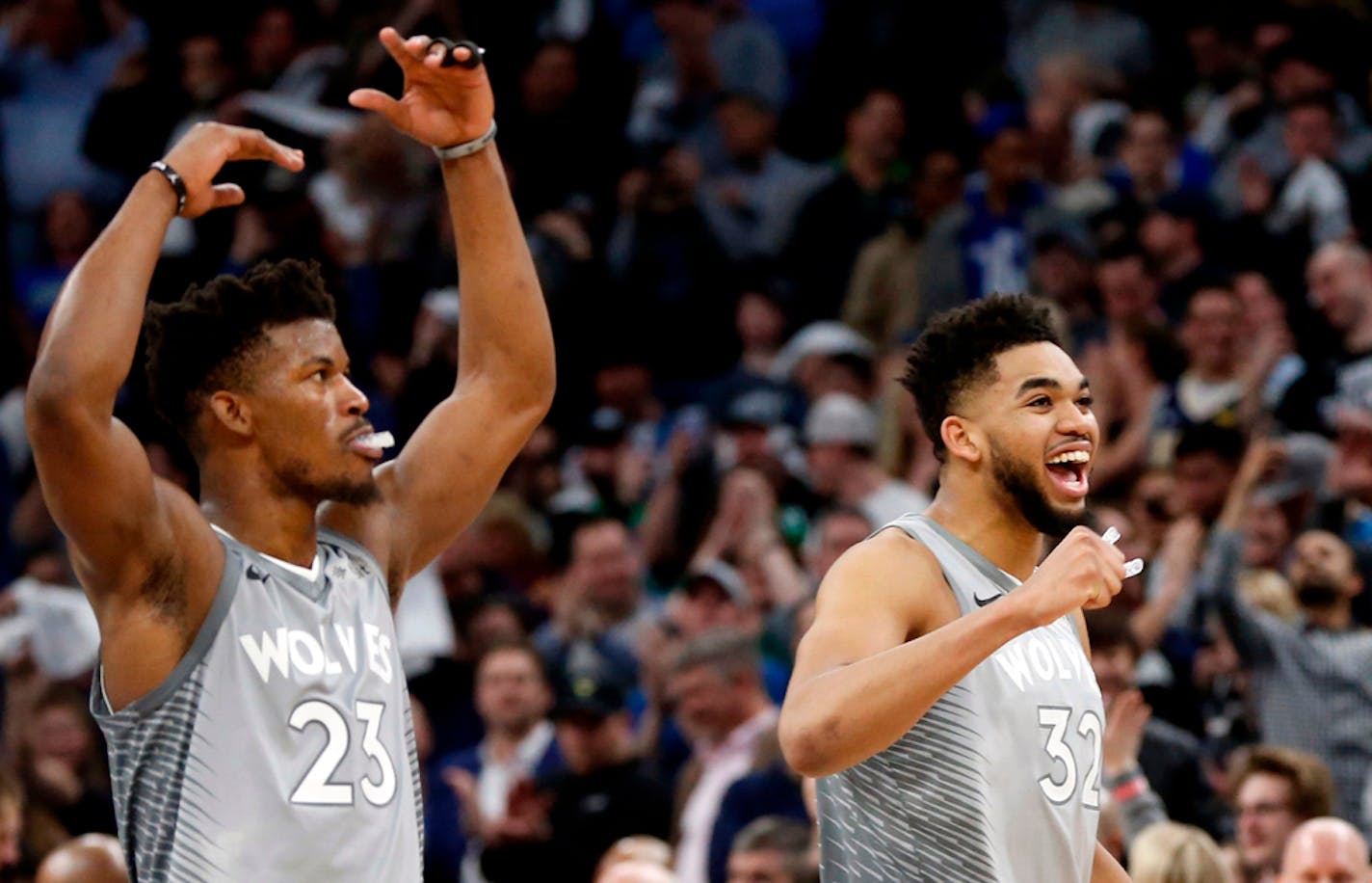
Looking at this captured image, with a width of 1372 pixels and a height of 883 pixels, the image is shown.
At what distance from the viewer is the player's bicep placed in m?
3.62

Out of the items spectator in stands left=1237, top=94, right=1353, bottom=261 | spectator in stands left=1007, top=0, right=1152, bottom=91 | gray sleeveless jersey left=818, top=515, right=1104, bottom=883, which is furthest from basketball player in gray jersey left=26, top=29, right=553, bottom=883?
spectator in stands left=1007, top=0, right=1152, bottom=91

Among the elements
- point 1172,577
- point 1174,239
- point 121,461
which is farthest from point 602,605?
point 121,461

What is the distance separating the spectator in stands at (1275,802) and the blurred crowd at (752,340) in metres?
0.01

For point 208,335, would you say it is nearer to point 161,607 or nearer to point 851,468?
point 161,607

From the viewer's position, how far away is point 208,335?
13.7 ft

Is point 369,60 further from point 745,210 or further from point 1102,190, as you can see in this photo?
point 1102,190

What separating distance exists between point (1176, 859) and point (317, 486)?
9.31 feet

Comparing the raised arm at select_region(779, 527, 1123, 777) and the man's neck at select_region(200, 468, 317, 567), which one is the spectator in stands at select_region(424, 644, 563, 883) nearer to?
the man's neck at select_region(200, 468, 317, 567)

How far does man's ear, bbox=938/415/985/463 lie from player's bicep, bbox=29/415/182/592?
149cm

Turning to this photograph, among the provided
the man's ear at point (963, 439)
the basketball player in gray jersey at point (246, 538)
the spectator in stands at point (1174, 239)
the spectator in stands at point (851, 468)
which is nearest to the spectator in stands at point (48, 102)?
the spectator in stands at point (851, 468)

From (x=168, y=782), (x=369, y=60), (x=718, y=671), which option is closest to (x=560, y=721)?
(x=718, y=671)

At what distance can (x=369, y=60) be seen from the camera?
40.8ft

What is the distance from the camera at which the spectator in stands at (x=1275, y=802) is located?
21.8ft

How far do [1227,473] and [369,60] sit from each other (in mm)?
5901
